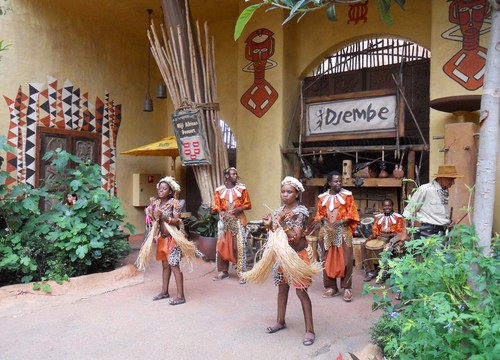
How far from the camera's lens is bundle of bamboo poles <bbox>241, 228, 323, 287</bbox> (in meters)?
3.37

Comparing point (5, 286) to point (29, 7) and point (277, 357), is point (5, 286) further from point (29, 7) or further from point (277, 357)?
point (29, 7)

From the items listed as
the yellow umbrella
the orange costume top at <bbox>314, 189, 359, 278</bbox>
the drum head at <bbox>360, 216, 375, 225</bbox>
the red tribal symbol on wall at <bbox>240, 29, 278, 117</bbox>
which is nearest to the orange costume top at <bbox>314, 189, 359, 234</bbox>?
the orange costume top at <bbox>314, 189, 359, 278</bbox>

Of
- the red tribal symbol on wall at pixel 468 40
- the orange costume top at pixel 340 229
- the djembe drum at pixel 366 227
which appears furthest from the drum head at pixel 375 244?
the red tribal symbol on wall at pixel 468 40

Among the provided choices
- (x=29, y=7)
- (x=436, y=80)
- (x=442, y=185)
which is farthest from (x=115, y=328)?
(x=29, y=7)

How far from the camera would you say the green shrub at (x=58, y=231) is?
5113 millimetres

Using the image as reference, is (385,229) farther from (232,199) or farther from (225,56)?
(225,56)

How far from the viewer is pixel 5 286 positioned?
4.86m

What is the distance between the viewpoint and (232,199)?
5812 millimetres

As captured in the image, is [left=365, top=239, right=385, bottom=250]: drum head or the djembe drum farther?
the djembe drum

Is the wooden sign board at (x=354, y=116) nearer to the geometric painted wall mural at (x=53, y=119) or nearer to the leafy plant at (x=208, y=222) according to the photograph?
the leafy plant at (x=208, y=222)

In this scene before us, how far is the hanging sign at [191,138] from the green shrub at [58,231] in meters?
1.64

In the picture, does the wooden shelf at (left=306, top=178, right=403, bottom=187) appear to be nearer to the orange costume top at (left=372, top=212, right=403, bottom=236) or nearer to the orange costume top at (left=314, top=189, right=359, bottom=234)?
the orange costume top at (left=372, top=212, right=403, bottom=236)

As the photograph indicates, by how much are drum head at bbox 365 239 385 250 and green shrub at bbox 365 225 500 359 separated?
10.9 feet

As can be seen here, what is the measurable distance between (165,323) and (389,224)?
350 centimetres
